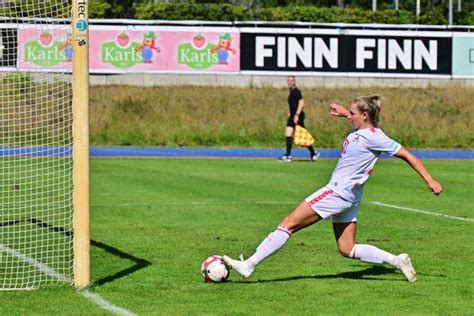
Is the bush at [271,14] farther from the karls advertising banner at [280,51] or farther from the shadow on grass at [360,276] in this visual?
the shadow on grass at [360,276]

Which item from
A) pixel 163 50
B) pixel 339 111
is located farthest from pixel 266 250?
pixel 163 50

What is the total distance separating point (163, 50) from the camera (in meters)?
46.4


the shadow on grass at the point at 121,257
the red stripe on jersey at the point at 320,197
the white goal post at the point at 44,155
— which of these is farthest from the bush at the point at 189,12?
the red stripe on jersey at the point at 320,197

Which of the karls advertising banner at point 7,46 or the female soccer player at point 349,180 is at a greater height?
the karls advertising banner at point 7,46

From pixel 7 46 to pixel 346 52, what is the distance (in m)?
32.4

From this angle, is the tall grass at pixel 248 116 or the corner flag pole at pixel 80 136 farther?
the tall grass at pixel 248 116

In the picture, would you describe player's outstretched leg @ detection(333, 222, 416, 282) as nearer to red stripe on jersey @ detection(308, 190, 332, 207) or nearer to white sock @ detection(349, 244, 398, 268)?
white sock @ detection(349, 244, 398, 268)

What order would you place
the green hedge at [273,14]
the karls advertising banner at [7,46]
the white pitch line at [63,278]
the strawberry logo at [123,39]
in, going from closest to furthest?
the white pitch line at [63,278] → the karls advertising banner at [7,46] → the strawberry logo at [123,39] → the green hedge at [273,14]

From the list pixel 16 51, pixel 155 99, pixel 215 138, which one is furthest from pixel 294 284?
pixel 155 99

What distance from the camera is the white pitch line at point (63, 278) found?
9562 millimetres

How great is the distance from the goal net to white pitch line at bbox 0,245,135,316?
0.01 m

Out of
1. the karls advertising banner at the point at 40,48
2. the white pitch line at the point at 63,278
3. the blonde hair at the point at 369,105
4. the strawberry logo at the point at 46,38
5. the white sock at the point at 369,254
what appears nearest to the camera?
the white pitch line at the point at 63,278

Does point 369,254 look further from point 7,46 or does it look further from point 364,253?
point 7,46

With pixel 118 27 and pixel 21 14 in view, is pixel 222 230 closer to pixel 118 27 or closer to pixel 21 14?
pixel 21 14
